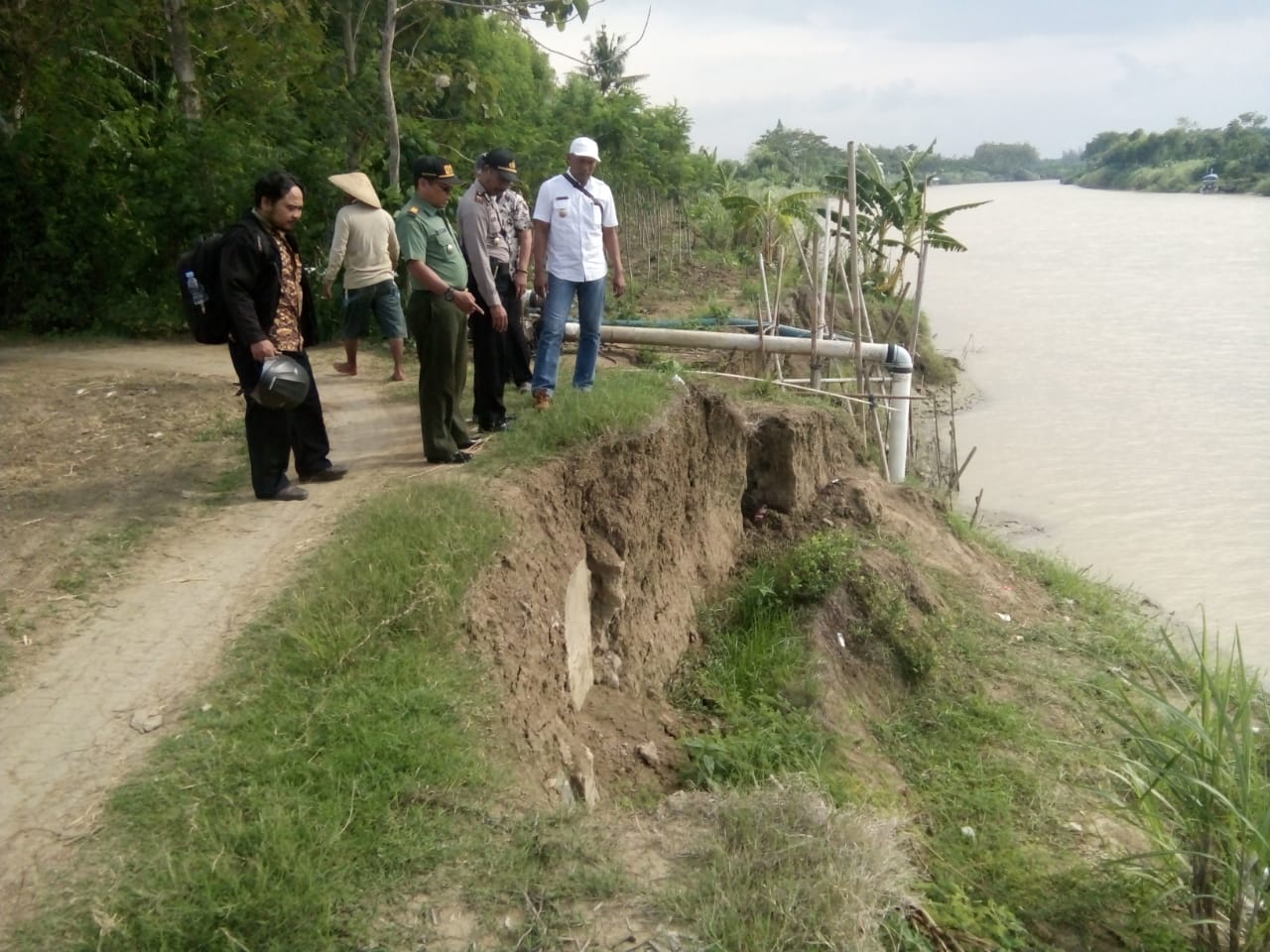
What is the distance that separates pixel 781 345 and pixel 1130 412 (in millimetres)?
10514

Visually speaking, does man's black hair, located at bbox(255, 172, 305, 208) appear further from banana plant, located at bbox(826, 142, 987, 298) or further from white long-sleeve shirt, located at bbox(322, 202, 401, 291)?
banana plant, located at bbox(826, 142, 987, 298)

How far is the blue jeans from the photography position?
19.7ft

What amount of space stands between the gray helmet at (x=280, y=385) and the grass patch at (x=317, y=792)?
3.51 ft

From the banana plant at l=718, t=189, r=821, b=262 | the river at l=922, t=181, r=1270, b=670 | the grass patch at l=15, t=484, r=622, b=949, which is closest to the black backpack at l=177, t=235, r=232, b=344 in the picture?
the grass patch at l=15, t=484, r=622, b=949

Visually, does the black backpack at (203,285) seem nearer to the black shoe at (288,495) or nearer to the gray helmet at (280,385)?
the gray helmet at (280,385)

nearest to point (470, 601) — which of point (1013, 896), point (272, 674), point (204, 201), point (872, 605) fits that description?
point (272, 674)

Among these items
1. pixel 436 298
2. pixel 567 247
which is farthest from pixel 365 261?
pixel 436 298

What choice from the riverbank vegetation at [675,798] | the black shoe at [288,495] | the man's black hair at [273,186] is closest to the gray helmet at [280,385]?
the black shoe at [288,495]

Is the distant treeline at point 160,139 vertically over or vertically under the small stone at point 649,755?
over

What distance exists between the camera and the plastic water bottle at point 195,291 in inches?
187

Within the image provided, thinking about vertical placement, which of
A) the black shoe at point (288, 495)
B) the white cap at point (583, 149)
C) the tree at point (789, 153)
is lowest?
the black shoe at point (288, 495)

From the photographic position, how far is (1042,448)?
1512cm

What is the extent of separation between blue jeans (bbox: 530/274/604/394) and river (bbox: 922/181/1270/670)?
6499 mm

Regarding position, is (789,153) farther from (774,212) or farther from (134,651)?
(134,651)
